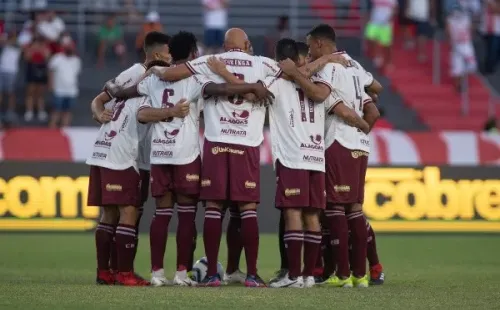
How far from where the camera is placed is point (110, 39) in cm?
3134

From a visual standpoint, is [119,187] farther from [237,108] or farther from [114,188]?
[237,108]

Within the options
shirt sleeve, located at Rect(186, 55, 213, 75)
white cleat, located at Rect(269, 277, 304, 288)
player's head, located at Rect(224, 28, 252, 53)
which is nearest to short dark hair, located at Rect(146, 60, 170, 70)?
shirt sleeve, located at Rect(186, 55, 213, 75)

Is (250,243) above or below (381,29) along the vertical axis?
below

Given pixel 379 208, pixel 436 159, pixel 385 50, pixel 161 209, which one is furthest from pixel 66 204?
pixel 385 50

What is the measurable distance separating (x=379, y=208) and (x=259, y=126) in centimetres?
929

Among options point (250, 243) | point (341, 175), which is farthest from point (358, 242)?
point (250, 243)

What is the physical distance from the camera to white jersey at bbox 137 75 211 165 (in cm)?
1392

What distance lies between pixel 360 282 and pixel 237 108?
219cm

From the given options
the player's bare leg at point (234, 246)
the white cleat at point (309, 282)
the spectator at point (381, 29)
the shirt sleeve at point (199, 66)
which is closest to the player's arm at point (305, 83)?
the shirt sleeve at point (199, 66)

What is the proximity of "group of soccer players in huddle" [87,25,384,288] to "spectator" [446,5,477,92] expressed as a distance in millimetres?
17252

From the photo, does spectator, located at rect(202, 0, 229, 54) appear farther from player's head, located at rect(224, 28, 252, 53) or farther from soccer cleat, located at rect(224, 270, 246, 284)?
player's head, located at rect(224, 28, 252, 53)

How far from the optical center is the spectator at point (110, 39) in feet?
102

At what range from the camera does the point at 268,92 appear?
13.9m

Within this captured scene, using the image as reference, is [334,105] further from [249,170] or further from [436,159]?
[436,159]
